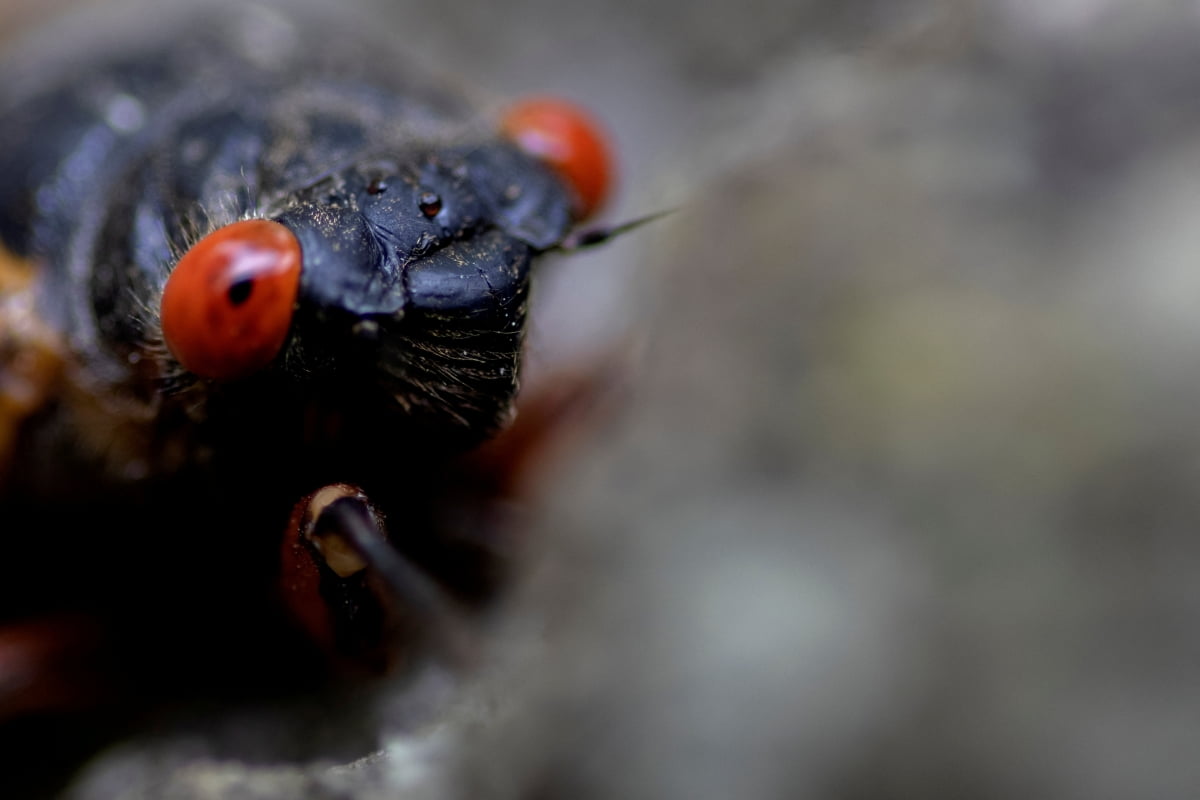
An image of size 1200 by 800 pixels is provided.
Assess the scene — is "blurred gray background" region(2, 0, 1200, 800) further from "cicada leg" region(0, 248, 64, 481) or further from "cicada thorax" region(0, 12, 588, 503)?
"cicada leg" region(0, 248, 64, 481)

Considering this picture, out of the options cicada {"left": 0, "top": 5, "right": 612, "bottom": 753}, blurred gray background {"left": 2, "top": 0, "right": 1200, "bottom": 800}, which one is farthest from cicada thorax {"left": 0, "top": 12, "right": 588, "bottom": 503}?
blurred gray background {"left": 2, "top": 0, "right": 1200, "bottom": 800}

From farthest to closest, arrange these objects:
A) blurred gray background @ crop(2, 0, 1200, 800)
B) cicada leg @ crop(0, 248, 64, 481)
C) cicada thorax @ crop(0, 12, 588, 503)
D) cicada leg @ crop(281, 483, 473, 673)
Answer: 1. blurred gray background @ crop(2, 0, 1200, 800)
2. cicada leg @ crop(0, 248, 64, 481)
3. cicada thorax @ crop(0, 12, 588, 503)
4. cicada leg @ crop(281, 483, 473, 673)

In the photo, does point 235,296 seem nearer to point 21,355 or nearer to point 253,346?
point 253,346

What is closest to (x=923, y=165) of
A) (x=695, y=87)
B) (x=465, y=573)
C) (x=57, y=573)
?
(x=695, y=87)

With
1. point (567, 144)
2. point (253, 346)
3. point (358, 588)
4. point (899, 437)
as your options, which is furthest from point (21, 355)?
point (899, 437)

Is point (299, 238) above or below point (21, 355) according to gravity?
below

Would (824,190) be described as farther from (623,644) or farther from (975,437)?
(623,644)

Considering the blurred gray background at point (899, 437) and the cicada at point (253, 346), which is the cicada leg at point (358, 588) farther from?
the blurred gray background at point (899, 437)
